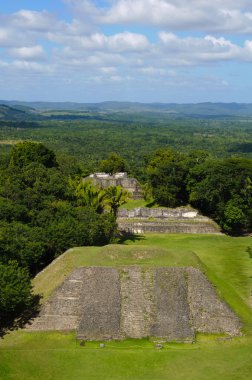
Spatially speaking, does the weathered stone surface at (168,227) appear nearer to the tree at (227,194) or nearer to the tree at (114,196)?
the tree at (227,194)

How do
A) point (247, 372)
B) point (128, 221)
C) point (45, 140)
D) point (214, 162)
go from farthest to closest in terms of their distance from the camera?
point (45, 140), point (214, 162), point (128, 221), point (247, 372)

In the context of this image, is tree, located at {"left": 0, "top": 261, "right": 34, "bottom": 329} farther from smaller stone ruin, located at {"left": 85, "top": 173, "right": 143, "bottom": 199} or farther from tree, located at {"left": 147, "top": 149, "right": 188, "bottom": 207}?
smaller stone ruin, located at {"left": 85, "top": 173, "right": 143, "bottom": 199}

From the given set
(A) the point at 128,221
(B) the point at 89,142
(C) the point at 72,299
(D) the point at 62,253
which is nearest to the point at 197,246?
(A) the point at 128,221

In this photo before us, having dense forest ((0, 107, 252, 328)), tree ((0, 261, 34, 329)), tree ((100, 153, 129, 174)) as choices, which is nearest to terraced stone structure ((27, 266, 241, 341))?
tree ((0, 261, 34, 329))

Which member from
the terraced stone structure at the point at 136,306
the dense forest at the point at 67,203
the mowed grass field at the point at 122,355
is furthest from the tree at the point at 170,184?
the terraced stone structure at the point at 136,306

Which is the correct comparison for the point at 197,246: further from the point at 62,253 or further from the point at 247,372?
the point at 247,372

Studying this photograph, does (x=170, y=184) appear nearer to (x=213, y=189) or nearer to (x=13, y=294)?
(x=213, y=189)
